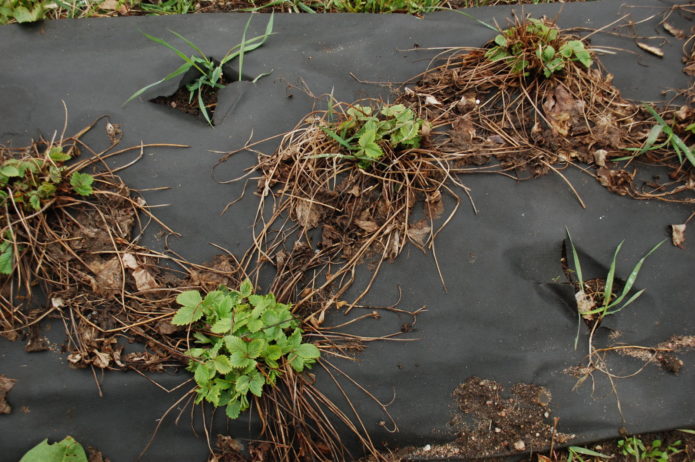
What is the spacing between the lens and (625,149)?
2125mm

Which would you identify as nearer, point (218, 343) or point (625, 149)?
point (218, 343)

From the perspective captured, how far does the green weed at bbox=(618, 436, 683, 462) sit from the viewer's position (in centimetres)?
189

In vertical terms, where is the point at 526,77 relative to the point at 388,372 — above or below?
above

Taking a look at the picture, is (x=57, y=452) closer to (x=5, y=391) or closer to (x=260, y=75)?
(x=5, y=391)

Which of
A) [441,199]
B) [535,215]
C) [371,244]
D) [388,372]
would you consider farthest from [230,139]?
[535,215]

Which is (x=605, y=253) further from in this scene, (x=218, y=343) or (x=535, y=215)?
(x=218, y=343)

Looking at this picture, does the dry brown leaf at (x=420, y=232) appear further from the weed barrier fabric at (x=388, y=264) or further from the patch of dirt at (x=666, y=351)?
the patch of dirt at (x=666, y=351)

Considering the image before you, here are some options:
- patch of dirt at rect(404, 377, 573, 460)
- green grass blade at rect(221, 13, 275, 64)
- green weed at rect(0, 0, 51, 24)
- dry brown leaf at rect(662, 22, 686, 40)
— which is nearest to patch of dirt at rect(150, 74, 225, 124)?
green grass blade at rect(221, 13, 275, 64)

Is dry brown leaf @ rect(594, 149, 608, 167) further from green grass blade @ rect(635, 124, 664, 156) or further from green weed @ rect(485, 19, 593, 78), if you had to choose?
green weed @ rect(485, 19, 593, 78)

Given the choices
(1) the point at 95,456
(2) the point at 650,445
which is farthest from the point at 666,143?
(1) the point at 95,456

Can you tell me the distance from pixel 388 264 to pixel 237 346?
2.23ft

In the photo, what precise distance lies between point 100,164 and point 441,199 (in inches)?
58.0

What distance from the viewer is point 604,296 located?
1.97m

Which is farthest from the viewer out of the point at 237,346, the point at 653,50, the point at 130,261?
the point at 653,50
